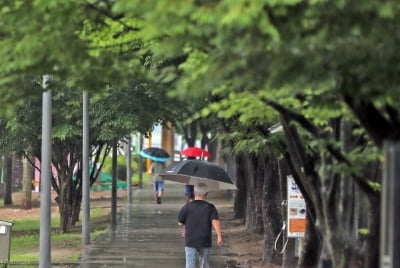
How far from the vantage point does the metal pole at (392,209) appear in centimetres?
521

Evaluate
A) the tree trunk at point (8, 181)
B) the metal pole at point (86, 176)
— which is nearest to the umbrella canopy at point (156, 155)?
the tree trunk at point (8, 181)

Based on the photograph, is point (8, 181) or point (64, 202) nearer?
point (64, 202)

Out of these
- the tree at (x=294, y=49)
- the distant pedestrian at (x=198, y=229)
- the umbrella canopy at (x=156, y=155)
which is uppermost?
the umbrella canopy at (x=156, y=155)

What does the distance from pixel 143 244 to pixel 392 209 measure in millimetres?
13731

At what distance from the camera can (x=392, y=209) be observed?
5.20 metres

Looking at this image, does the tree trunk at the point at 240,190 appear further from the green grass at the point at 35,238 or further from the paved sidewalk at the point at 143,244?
the green grass at the point at 35,238

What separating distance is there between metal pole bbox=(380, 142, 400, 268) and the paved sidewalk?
984cm

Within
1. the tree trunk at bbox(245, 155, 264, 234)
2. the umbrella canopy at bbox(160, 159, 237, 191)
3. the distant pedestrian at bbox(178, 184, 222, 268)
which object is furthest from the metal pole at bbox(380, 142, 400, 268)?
the tree trunk at bbox(245, 155, 264, 234)

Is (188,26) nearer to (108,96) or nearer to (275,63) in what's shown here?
(275,63)

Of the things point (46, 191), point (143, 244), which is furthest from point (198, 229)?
point (143, 244)

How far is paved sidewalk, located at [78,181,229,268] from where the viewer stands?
15500 mm

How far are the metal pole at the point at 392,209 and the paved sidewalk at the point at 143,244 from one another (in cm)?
984

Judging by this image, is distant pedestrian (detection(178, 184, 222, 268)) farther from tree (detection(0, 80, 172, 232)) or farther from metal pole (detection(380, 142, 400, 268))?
metal pole (detection(380, 142, 400, 268))

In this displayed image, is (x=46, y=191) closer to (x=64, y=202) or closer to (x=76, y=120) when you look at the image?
(x=76, y=120)
